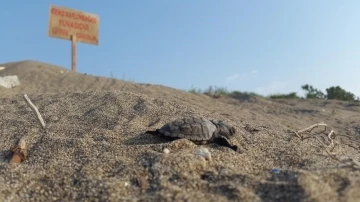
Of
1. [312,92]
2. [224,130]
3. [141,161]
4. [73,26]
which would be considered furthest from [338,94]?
[141,161]

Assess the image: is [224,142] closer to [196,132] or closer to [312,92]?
[196,132]

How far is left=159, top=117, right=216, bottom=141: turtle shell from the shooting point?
432 centimetres

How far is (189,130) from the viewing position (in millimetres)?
4359

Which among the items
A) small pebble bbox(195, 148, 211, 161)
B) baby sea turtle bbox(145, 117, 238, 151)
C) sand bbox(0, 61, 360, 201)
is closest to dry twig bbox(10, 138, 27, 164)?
sand bbox(0, 61, 360, 201)

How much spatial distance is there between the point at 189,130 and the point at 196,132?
0.07m

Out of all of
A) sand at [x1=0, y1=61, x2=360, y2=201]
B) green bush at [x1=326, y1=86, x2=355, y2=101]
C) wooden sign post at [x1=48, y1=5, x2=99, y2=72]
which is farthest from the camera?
green bush at [x1=326, y1=86, x2=355, y2=101]

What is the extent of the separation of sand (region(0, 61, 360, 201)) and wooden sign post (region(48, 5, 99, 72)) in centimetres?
422

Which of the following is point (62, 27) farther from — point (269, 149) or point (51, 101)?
point (269, 149)

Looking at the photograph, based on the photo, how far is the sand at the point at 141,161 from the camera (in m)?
3.05

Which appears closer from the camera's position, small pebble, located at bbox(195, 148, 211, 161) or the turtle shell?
small pebble, located at bbox(195, 148, 211, 161)

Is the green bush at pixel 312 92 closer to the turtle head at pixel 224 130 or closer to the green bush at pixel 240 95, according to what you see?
the green bush at pixel 240 95

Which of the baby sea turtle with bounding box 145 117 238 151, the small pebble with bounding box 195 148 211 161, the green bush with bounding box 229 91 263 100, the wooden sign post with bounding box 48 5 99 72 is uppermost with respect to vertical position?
the wooden sign post with bounding box 48 5 99 72

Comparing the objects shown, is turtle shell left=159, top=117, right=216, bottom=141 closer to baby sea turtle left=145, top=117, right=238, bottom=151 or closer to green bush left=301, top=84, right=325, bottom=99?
baby sea turtle left=145, top=117, right=238, bottom=151


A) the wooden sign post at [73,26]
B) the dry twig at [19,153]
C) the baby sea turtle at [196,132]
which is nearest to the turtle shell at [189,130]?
the baby sea turtle at [196,132]
